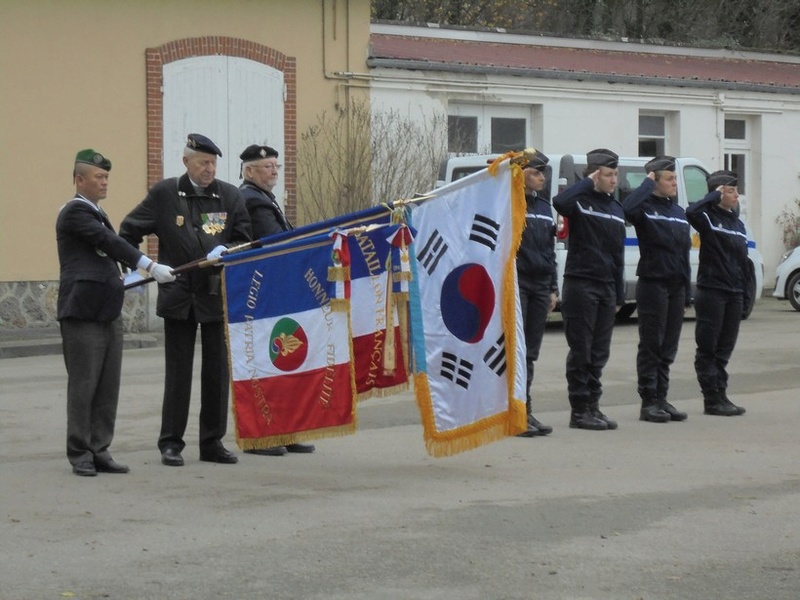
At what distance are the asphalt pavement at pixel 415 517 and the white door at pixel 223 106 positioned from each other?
1002 centimetres

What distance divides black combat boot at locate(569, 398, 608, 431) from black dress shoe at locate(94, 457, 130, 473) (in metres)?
3.67

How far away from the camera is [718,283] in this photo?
12320 mm

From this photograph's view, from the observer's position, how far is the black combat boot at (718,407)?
1228cm

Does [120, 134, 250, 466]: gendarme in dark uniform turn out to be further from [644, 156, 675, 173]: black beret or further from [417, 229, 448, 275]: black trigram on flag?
[644, 156, 675, 173]: black beret

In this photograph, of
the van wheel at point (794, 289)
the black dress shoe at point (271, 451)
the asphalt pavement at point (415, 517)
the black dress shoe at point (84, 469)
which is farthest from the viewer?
the van wheel at point (794, 289)

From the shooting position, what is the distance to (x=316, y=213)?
2306 cm

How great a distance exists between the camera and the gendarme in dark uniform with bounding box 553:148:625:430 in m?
11.3

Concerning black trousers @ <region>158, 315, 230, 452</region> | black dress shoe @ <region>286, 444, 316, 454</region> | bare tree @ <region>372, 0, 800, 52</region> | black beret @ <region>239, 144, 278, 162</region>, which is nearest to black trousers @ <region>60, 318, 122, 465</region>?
black trousers @ <region>158, 315, 230, 452</region>

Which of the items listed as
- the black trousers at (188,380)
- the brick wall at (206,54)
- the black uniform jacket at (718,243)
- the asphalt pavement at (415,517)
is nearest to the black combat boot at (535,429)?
the asphalt pavement at (415,517)

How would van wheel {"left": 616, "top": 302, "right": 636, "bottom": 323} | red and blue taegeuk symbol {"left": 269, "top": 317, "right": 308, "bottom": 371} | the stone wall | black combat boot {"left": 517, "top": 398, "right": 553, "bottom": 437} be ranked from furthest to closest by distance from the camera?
van wheel {"left": 616, "top": 302, "right": 636, "bottom": 323} → the stone wall → black combat boot {"left": 517, "top": 398, "right": 553, "bottom": 437} → red and blue taegeuk symbol {"left": 269, "top": 317, "right": 308, "bottom": 371}

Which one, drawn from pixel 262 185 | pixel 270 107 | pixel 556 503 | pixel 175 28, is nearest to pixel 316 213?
pixel 270 107

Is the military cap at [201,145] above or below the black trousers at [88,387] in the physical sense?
above

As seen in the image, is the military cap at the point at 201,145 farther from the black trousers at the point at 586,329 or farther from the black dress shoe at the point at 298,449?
the black trousers at the point at 586,329

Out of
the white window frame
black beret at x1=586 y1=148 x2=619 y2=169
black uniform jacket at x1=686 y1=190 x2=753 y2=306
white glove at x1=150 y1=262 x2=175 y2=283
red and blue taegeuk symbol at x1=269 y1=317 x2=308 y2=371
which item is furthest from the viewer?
the white window frame
